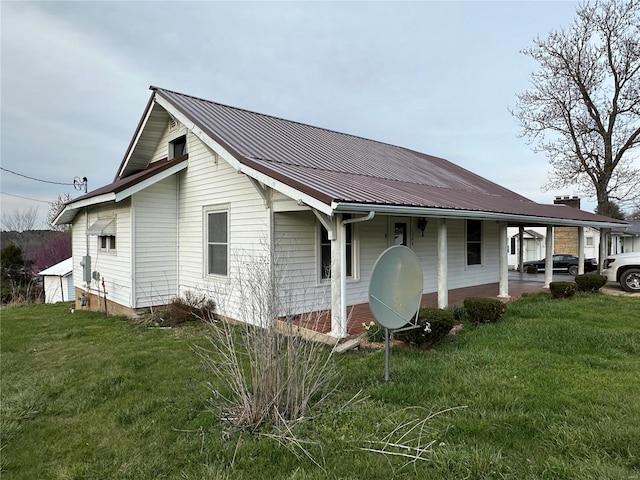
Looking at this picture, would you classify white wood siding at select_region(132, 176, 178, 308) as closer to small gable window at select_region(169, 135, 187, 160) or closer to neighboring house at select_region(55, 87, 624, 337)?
neighboring house at select_region(55, 87, 624, 337)

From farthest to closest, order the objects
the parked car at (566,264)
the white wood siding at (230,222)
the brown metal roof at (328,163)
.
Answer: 1. the parked car at (566,264)
2. the white wood siding at (230,222)
3. the brown metal roof at (328,163)

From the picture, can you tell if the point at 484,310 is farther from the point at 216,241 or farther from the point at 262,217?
the point at 216,241

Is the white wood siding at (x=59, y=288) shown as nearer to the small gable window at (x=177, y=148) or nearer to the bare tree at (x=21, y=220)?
the small gable window at (x=177, y=148)

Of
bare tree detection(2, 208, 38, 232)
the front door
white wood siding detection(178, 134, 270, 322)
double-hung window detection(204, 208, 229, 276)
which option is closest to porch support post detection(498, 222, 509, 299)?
the front door

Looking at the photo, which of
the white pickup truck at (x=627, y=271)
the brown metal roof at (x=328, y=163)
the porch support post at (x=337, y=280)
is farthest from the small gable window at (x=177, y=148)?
the white pickup truck at (x=627, y=271)

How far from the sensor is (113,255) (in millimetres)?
10320

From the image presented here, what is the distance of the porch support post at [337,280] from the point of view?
19.3ft

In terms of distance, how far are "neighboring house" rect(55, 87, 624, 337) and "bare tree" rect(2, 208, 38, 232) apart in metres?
34.8

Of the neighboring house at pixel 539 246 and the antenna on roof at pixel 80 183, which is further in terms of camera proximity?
the neighboring house at pixel 539 246

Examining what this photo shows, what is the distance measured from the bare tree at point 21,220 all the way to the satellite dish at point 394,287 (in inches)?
1827

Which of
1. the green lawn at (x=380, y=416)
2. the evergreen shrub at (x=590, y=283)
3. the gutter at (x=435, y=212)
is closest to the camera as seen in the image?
the green lawn at (x=380, y=416)

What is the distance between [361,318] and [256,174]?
11.5 feet

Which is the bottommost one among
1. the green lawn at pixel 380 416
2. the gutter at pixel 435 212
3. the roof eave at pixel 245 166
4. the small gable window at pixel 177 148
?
the green lawn at pixel 380 416

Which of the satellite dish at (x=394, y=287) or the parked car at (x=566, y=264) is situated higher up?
the satellite dish at (x=394, y=287)
